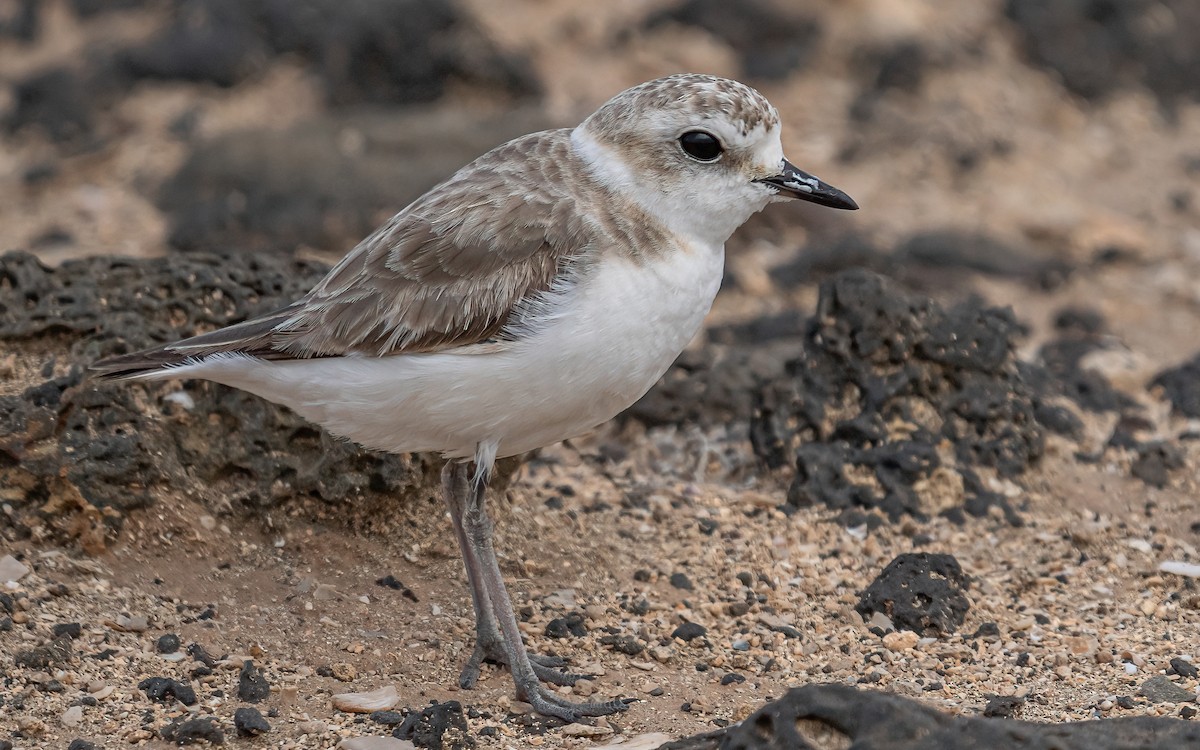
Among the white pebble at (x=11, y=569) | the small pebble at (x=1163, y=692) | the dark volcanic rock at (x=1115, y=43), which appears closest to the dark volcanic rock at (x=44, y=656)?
the white pebble at (x=11, y=569)

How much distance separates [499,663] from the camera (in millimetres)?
5301

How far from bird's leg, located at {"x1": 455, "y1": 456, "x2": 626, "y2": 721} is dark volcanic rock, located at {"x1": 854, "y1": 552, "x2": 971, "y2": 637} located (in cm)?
129

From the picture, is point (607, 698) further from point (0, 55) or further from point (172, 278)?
point (0, 55)

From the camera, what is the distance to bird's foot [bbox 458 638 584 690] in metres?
5.17

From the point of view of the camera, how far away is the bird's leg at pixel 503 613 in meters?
4.95

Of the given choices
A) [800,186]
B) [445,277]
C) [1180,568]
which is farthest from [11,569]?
[1180,568]

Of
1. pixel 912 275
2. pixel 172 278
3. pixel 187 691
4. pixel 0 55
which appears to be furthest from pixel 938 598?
pixel 0 55

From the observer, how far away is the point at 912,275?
396 inches

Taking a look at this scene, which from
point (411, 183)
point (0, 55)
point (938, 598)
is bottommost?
point (938, 598)

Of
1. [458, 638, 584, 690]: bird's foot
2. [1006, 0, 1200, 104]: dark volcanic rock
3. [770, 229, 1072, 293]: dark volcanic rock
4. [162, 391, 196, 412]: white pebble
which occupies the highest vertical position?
[1006, 0, 1200, 104]: dark volcanic rock

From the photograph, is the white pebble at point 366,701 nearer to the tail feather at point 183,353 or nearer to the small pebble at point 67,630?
the small pebble at point 67,630

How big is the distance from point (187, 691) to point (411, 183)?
21.9 feet

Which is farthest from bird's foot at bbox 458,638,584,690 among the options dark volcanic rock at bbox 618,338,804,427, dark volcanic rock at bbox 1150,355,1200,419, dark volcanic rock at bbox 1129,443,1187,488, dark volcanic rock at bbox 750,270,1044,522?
dark volcanic rock at bbox 1150,355,1200,419

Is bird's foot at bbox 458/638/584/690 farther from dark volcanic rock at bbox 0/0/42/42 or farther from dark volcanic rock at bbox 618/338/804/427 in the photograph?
dark volcanic rock at bbox 0/0/42/42
